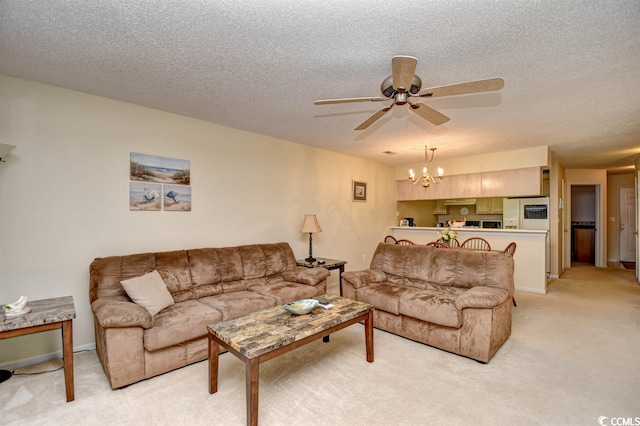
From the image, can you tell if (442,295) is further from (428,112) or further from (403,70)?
(403,70)

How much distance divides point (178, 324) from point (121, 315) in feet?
1.40

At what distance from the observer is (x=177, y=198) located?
3.54 m

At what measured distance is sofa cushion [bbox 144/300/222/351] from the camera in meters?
2.37

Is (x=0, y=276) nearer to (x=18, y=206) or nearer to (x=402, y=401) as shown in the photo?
(x=18, y=206)

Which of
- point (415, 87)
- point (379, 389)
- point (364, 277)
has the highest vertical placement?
point (415, 87)

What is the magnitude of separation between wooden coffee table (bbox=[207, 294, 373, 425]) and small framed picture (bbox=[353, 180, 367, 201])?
336 centimetres

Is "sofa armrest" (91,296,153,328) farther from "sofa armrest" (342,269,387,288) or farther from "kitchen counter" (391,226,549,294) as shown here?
"kitchen counter" (391,226,549,294)

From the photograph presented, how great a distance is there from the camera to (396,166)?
6930mm

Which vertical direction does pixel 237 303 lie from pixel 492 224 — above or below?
below

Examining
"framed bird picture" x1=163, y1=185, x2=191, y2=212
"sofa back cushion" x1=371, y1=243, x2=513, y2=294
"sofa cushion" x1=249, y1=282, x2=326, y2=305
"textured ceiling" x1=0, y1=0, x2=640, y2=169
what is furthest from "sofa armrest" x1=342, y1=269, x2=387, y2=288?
"framed bird picture" x1=163, y1=185, x2=191, y2=212

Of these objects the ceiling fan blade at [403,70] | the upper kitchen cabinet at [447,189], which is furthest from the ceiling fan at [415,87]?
the upper kitchen cabinet at [447,189]

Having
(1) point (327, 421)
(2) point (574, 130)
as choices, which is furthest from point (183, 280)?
(2) point (574, 130)

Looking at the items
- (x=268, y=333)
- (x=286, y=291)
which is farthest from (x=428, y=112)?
(x=286, y=291)

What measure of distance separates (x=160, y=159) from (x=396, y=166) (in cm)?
504
